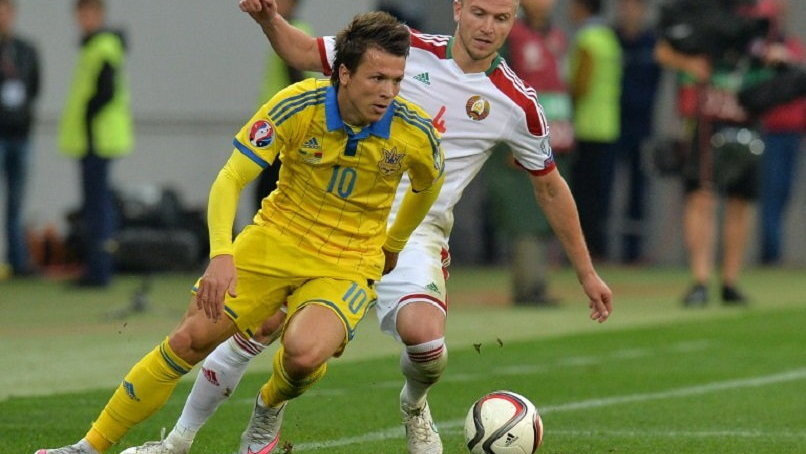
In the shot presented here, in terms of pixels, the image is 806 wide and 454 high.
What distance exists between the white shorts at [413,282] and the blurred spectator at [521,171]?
6.93 metres

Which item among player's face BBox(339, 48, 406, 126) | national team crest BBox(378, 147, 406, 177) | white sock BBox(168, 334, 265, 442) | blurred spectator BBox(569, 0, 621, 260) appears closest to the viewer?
player's face BBox(339, 48, 406, 126)

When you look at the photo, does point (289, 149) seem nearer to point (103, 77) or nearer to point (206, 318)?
point (206, 318)

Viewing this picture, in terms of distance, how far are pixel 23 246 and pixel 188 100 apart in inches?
131

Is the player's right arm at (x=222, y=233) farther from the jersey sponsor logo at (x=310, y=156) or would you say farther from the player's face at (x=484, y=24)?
the player's face at (x=484, y=24)

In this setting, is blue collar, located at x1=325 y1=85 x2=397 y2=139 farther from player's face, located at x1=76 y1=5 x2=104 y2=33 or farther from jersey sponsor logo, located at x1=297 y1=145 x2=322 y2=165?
player's face, located at x1=76 y1=5 x2=104 y2=33

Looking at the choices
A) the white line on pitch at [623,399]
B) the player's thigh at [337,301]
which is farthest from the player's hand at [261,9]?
the white line on pitch at [623,399]

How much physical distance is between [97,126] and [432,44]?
29.2ft

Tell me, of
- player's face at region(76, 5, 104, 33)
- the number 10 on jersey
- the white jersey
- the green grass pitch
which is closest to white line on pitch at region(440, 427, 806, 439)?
the green grass pitch

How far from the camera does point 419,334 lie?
7.75 meters

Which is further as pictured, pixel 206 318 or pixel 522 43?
pixel 522 43

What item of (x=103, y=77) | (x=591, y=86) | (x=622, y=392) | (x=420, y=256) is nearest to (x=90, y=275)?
(x=103, y=77)

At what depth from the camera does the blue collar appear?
719 cm

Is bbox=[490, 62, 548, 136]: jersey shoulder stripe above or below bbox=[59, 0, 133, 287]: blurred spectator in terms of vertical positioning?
above

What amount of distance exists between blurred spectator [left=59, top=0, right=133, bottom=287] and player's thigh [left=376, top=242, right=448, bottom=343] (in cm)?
874
